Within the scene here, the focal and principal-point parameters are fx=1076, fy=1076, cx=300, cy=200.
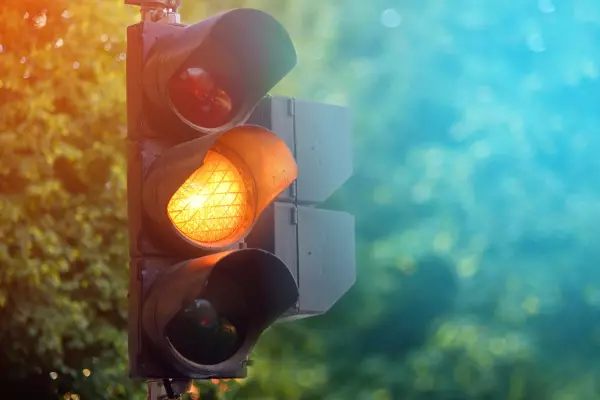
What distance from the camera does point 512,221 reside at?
33.6 feet

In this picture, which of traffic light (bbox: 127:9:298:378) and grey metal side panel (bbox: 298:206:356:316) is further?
grey metal side panel (bbox: 298:206:356:316)

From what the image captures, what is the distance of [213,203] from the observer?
3090 millimetres

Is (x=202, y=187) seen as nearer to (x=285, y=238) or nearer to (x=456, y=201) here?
(x=285, y=238)

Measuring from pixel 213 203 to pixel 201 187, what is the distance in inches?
2.4

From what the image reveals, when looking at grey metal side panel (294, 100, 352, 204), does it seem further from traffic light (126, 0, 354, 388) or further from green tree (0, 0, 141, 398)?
green tree (0, 0, 141, 398)

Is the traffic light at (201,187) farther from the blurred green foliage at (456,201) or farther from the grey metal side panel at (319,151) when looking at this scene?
the blurred green foliage at (456,201)

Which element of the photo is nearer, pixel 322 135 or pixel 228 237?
pixel 228 237

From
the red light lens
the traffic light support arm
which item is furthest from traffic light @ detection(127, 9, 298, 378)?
the traffic light support arm

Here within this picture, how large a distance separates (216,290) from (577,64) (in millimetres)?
8505

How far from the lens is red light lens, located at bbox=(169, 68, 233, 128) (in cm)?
307

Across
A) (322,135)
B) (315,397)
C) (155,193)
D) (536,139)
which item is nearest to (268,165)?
(155,193)

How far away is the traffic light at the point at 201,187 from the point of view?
2904 millimetres

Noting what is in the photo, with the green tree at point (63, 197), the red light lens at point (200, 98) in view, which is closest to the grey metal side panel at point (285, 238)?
the red light lens at point (200, 98)

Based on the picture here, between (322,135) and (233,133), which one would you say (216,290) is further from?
(322,135)
